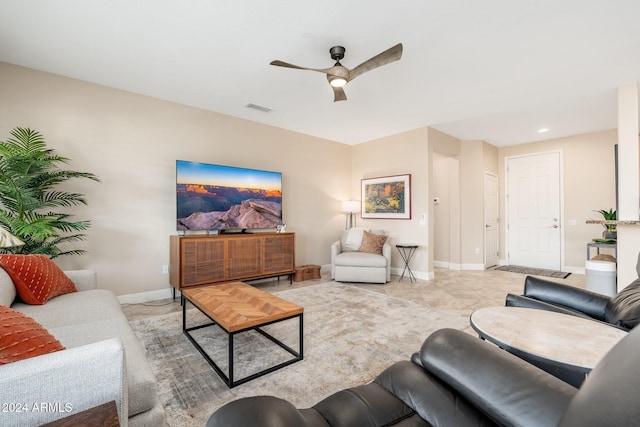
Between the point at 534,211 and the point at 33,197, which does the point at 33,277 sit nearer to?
the point at 33,197

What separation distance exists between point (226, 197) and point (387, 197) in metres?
2.88

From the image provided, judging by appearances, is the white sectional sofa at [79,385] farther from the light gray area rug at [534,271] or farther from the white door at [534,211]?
the white door at [534,211]

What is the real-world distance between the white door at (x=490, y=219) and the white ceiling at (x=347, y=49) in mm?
2014

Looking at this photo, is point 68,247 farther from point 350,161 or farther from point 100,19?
point 350,161

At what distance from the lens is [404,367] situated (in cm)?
114

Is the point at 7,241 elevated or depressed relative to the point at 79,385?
elevated

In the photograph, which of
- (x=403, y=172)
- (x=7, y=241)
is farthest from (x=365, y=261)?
(x=7, y=241)

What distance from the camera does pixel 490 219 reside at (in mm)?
5875

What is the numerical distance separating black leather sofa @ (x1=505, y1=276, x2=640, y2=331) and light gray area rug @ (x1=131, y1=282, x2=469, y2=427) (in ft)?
2.91

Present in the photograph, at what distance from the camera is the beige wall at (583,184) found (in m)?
4.95

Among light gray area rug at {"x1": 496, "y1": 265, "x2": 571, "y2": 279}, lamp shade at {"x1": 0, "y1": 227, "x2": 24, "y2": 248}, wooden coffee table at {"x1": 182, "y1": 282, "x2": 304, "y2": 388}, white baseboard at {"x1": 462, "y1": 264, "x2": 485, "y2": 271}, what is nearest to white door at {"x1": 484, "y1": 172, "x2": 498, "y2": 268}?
white baseboard at {"x1": 462, "y1": 264, "x2": 485, "y2": 271}

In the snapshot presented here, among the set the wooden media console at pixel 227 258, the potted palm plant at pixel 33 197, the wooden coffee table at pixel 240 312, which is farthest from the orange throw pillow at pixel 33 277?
the wooden media console at pixel 227 258

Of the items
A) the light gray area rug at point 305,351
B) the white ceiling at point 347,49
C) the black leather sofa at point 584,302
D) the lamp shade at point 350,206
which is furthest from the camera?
the lamp shade at point 350,206

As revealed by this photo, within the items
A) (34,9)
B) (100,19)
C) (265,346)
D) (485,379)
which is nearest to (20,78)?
(34,9)
